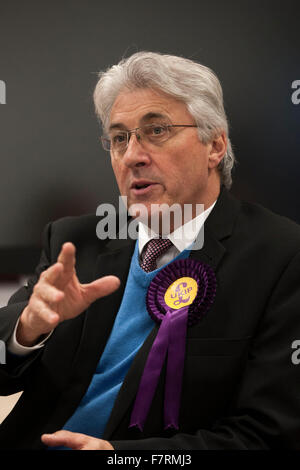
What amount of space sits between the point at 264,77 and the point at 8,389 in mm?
1530

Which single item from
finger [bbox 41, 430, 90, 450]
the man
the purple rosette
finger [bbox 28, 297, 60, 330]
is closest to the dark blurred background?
the man

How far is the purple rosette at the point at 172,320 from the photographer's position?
3.69 feet

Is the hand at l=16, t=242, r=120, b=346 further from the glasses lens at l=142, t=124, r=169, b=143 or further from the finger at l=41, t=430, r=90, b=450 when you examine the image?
the glasses lens at l=142, t=124, r=169, b=143

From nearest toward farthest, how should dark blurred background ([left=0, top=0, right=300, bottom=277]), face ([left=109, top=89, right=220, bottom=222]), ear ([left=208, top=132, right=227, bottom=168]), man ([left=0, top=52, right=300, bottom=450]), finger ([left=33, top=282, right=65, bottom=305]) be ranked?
finger ([left=33, top=282, right=65, bottom=305]) → man ([left=0, top=52, right=300, bottom=450]) → face ([left=109, top=89, right=220, bottom=222]) → ear ([left=208, top=132, right=227, bottom=168]) → dark blurred background ([left=0, top=0, right=300, bottom=277])

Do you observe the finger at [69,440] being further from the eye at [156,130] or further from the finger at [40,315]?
the eye at [156,130]

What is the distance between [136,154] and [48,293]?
52 cm

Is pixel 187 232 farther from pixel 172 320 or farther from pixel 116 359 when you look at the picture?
pixel 116 359

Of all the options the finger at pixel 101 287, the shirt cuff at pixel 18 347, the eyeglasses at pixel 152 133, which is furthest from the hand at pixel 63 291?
the eyeglasses at pixel 152 133

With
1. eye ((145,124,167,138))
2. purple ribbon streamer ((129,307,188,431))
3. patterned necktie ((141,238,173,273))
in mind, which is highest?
eye ((145,124,167,138))

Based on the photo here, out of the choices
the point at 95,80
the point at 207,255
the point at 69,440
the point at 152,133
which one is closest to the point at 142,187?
the point at 152,133

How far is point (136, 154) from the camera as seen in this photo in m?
1.31

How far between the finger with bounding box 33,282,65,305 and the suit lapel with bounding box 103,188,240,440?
1.01 ft

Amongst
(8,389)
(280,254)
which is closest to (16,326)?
(8,389)

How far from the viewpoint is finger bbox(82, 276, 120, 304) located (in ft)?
3.21
